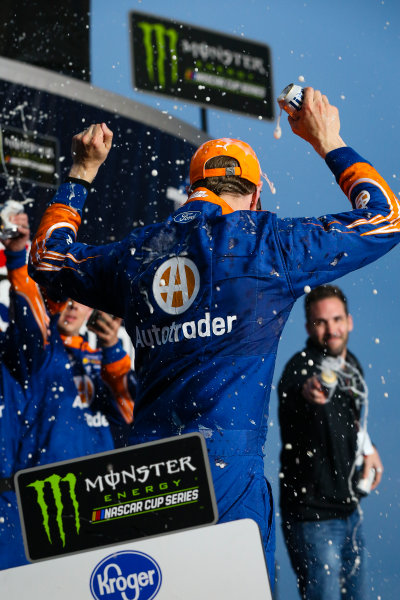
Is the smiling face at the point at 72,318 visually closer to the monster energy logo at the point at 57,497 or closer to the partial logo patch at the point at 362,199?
the partial logo patch at the point at 362,199

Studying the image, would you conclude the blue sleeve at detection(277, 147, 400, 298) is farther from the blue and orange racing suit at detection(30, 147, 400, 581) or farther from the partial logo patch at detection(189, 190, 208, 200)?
the partial logo patch at detection(189, 190, 208, 200)

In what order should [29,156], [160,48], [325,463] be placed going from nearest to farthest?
[325,463] < [29,156] < [160,48]

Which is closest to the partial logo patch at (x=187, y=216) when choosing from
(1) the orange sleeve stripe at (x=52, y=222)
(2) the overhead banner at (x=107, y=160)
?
(1) the orange sleeve stripe at (x=52, y=222)

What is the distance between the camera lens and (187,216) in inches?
91.4

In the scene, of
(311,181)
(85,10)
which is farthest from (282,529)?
(85,10)

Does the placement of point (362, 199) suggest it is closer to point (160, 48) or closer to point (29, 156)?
point (29, 156)

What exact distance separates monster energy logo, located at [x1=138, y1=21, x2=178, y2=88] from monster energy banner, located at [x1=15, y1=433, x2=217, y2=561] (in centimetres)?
465

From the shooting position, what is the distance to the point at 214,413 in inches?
84.6

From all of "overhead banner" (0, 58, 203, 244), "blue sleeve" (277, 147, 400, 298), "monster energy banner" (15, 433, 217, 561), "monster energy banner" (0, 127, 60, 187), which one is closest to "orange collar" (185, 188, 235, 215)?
"blue sleeve" (277, 147, 400, 298)

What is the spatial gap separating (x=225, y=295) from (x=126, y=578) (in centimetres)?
82

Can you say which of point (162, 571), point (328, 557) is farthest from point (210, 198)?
point (328, 557)

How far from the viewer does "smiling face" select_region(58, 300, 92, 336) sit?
5062mm

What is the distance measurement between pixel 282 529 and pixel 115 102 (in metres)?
2.89

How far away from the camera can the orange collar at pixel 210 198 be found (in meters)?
2.37
